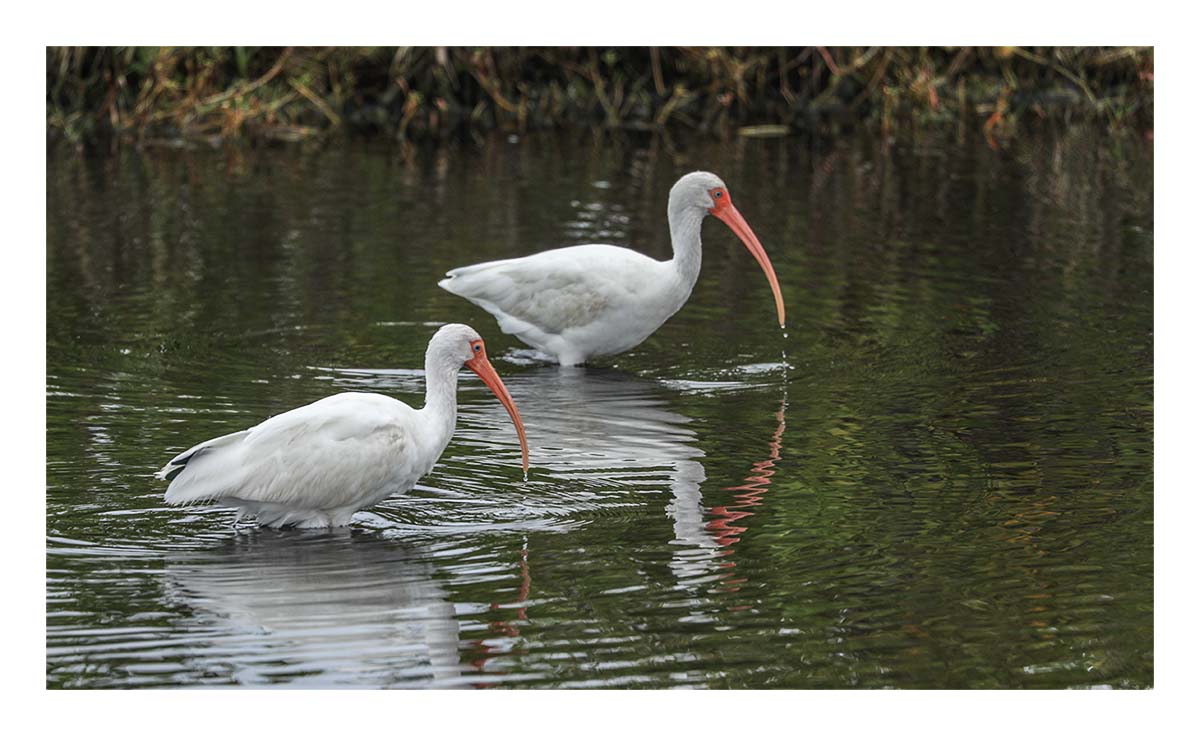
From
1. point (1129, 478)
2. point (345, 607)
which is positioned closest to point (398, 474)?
point (345, 607)

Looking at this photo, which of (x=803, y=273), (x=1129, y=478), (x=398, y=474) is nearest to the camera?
(x=398, y=474)

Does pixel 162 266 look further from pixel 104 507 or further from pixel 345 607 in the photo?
pixel 345 607

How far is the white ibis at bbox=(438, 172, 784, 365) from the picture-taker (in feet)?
44.2

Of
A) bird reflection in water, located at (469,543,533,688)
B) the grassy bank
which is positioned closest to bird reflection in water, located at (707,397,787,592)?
bird reflection in water, located at (469,543,533,688)

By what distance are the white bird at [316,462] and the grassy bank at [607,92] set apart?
15.5 meters

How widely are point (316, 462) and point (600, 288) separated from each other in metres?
4.47

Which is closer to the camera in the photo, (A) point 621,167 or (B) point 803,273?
(B) point 803,273

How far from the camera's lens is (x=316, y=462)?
30.7 ft

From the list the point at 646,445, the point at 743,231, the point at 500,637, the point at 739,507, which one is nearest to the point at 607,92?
the point at 743,231

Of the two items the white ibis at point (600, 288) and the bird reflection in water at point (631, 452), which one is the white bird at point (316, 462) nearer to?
the bird reflection in water at point (631, 452)

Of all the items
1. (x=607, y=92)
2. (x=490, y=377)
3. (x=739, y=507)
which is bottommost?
(x=739, y=507)

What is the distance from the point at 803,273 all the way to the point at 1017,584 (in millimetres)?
8031

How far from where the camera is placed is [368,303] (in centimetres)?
1555

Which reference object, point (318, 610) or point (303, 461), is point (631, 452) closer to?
point (303, 461)
